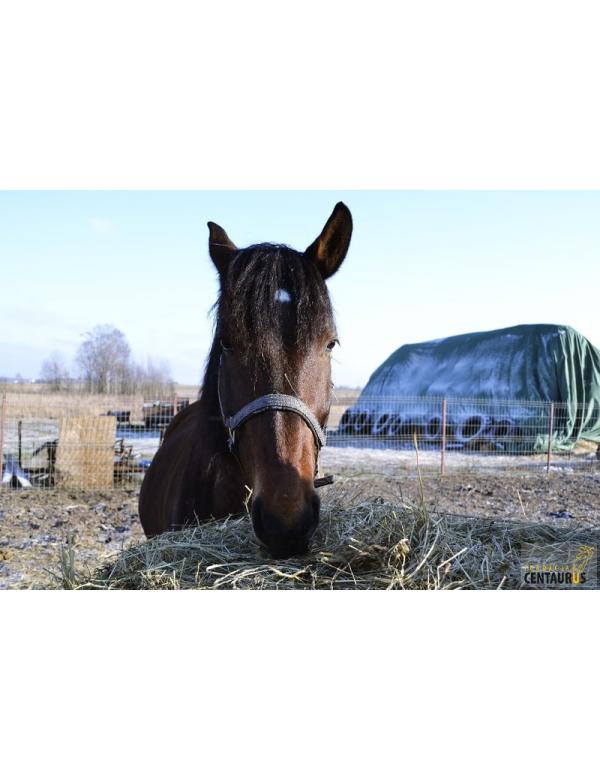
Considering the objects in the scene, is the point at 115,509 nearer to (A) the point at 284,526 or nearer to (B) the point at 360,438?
(A) the point at 284,526

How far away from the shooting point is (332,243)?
2709 mm

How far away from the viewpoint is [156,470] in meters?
4.92

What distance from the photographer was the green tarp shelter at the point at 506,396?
16250 mm

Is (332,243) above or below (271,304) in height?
above

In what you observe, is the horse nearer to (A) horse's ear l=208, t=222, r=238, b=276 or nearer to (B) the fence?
(A) horse's ear l=208, t=222, r=238, b=276

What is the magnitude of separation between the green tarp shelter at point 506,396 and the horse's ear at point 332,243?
1299 centimetres

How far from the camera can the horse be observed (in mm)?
2025

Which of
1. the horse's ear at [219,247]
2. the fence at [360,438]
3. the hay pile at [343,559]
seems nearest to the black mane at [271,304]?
the horse's ear at [219,247]

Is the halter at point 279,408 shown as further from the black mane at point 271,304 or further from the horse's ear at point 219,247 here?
the horse's ear at point 219,247

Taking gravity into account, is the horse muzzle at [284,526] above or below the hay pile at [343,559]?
above

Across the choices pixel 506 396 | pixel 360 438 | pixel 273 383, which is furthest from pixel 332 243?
pixel 506 396

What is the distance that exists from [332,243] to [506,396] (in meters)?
16.2
